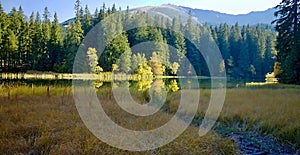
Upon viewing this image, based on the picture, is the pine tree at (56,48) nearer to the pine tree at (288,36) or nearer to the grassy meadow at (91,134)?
the pine tree at (288,36)

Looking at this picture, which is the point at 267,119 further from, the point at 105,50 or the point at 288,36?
the point at 105,50

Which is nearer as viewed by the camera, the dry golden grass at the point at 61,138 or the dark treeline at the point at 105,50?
the dry golden grass at the point at 61,138

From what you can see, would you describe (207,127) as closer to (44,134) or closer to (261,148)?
(261,148)

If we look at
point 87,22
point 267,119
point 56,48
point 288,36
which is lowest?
point 267,119

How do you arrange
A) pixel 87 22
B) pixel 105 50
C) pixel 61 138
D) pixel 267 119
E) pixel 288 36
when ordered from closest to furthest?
pixel 61 138 → pixel 267 119 → pixel 288 36 → pixel 105 50 → pixel 87 22

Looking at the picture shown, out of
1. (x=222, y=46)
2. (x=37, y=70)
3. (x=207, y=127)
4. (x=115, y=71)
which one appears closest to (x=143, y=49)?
(x=115, y=71)

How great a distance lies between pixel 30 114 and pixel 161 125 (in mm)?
3594

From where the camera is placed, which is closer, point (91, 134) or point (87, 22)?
point (91, 134)

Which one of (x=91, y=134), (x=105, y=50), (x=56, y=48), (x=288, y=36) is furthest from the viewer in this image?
(x=56, y=48)

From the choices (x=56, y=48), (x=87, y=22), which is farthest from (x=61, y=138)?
(x=87, y=22)

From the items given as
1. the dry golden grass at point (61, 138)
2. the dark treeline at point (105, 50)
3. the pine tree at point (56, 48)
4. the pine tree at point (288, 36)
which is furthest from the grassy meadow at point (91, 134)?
the pine tree at point (56, 48)

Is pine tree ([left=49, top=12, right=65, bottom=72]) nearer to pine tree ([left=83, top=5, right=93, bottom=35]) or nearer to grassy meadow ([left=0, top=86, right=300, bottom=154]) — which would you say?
pine tree ([left=83, top=5, right=93, bottom=35])

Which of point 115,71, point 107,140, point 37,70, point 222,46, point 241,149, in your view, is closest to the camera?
point 107,140

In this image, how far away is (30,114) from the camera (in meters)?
7.76
